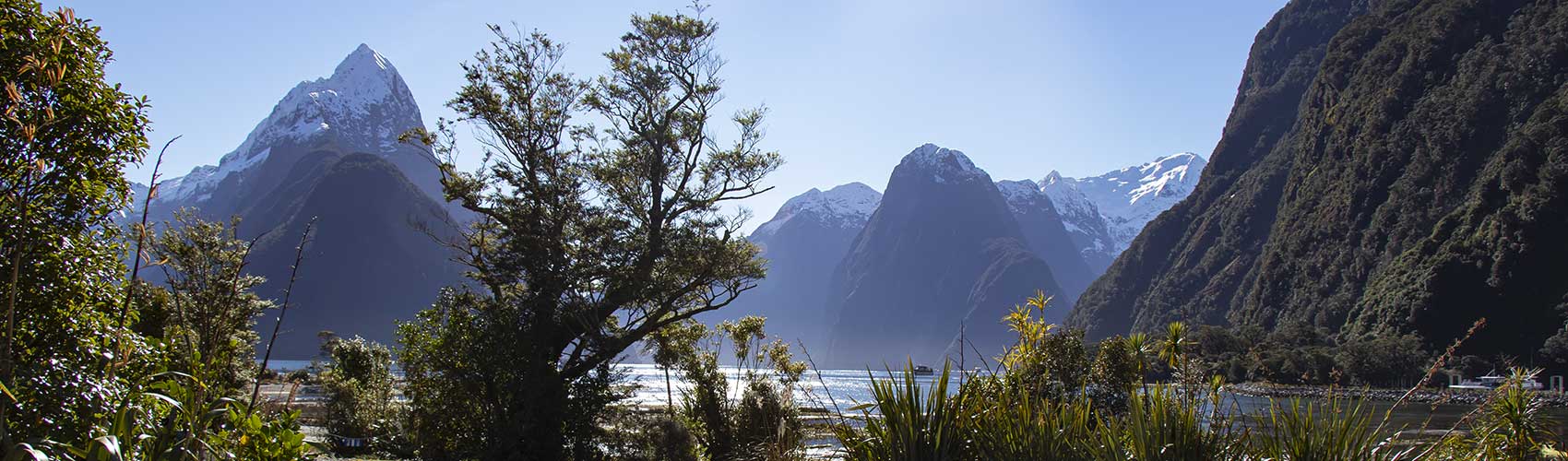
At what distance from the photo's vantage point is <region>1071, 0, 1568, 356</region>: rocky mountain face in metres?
86.2

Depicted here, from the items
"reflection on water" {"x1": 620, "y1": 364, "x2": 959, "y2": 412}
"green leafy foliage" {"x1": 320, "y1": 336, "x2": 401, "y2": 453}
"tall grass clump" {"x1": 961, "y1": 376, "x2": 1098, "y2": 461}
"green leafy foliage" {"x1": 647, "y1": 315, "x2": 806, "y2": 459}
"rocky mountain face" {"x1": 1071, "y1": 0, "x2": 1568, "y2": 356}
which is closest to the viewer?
"tall grass clump" {"x1": 961, "y1": 376, "x2": 1098, "y2": 461}

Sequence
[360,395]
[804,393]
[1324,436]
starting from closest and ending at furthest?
[1324,436] < [804,393] < [360,395]

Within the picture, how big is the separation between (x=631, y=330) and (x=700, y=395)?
8.41 ft

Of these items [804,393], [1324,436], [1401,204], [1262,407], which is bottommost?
[1262,407]

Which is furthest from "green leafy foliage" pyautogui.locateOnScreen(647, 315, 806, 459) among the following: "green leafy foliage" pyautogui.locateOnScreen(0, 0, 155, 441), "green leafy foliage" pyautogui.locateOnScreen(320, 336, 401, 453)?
"green leafy foliage" pyautogui.locateOnScreen(0, 0, 155, 441)

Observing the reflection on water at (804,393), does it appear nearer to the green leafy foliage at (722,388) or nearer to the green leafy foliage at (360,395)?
the green leafy foliage at (722,388)

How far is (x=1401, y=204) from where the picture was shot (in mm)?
104938

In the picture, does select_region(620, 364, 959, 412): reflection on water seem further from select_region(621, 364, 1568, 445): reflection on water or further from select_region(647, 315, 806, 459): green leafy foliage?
select_region(647, 315, 806, 459): green leafy foliage

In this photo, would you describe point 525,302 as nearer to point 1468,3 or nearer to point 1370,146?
point 1370,146

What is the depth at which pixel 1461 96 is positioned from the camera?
10531 cm

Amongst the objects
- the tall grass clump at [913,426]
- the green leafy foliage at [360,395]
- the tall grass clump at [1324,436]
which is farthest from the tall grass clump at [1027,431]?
the green leafy foliage at [360,395]

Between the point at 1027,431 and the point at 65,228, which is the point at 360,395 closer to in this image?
the point at 65,228

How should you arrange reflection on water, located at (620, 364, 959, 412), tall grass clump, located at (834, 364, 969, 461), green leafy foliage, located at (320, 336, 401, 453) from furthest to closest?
1. green leafy foliage, located at (320, 336, 401, 453)
2. reflection on water, located at (620, 364, 959, 412)
3. tall grass clump, located at (834, 364, 969, 461)

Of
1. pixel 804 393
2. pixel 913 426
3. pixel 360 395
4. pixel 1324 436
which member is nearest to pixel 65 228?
pixel 804 393
